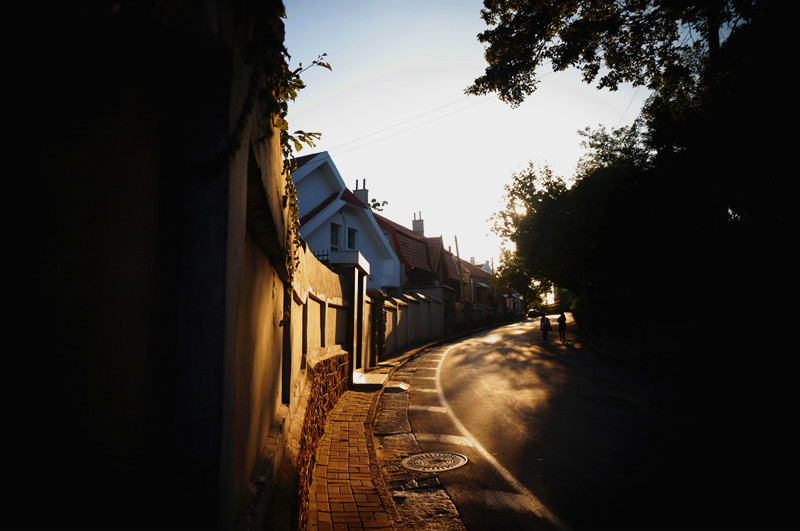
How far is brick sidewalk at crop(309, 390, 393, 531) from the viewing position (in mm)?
4164

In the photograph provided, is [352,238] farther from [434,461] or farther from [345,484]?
[345,484]

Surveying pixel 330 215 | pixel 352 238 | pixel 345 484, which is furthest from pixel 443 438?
pixel 352 238

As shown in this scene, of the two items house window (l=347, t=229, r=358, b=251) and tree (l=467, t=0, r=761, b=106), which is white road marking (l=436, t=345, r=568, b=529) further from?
house window (l=347, t=229, r=358, b=251)

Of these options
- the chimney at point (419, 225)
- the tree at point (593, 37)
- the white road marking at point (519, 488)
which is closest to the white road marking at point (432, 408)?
the white road marking at point (519, 488)

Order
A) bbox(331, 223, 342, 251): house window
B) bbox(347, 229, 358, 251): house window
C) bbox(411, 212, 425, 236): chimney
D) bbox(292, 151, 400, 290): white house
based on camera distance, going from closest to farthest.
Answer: bbox(292, 151, 400, 290): white house
bbox(331, 223, 342, 251): house window
bbox(347, 229, 358, 251): house window
bbox(411, 212, 425, 236): chimney

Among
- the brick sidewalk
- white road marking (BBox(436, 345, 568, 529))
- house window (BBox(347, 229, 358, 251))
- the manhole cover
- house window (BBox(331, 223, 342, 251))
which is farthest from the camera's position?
house window (BBox(347, 229, 358, 251))

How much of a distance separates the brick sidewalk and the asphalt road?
87 cm

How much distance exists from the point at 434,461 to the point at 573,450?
193 centimetres

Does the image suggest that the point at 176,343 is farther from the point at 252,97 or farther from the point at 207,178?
the point at 252,97

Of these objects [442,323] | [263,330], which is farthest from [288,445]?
[442,323]

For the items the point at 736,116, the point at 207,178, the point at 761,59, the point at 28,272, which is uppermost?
the point at 761,59

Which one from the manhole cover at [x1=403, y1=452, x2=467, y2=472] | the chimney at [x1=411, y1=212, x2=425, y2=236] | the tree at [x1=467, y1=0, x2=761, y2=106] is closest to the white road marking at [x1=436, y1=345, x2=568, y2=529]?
the manhole cover at [x1=403, y1=452, x2=467, y2=472]

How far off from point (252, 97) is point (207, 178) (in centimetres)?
52

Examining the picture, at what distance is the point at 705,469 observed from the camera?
5586 mm
